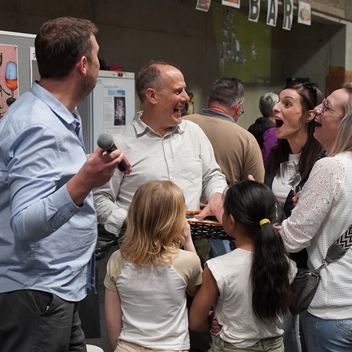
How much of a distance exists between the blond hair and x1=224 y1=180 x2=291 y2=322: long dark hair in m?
0.25

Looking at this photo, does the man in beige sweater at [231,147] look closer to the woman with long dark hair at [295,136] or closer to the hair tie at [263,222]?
the woman with long dark hair at [295,136]

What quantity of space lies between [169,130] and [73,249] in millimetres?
1421

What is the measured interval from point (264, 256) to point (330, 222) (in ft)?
1.02

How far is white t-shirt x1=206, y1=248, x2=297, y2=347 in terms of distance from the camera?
8.29 feet

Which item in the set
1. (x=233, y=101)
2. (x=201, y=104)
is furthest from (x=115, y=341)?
(x=201, y=104)

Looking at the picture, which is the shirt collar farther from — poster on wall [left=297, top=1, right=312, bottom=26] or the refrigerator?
poster on wall [left=297, top=1, right=312, bottom=26]

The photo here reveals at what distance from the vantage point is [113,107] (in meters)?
6.21

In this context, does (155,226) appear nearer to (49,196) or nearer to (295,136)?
(49,196)

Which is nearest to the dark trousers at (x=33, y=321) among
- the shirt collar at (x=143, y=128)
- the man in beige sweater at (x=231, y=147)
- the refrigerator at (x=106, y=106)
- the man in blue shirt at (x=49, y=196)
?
the man in blue shirt at (x=49, y=196)

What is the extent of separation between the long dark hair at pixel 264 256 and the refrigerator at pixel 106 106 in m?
3.67

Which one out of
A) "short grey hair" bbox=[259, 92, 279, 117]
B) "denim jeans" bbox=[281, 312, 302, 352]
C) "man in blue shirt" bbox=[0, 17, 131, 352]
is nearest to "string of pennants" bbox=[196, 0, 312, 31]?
"short grey hair" bbox=[259, 92, 279, 117]

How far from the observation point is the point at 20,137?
1.80m

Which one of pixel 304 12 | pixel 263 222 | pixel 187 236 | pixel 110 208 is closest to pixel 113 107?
pixel 110 208

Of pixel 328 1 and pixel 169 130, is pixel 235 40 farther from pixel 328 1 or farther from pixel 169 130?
pixel 169 130
